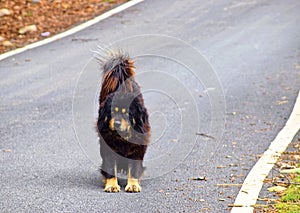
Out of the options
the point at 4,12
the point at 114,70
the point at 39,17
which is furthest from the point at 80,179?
the point at 4,12

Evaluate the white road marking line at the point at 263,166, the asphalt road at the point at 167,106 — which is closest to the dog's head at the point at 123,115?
the asphalt road at the point at 167,106

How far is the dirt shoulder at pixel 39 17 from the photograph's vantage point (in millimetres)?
15938

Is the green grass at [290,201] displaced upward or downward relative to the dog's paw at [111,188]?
upward

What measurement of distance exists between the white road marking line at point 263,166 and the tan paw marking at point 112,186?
117 cm

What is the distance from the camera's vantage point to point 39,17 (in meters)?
16.9

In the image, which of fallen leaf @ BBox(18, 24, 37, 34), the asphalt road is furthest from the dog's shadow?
fallen leaf @ BBox(18, 24, 37, 34)

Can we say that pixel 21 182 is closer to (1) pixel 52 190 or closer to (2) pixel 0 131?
(1) pixel 52 190

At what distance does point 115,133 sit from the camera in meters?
6.83

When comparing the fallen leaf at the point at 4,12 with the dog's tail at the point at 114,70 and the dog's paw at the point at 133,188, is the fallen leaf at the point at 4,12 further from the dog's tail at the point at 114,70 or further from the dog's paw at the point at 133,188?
the dog's paw at the point at 133,188

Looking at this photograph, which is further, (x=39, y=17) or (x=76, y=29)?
(x=39, y=17)

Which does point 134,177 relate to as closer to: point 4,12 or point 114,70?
point 114,70

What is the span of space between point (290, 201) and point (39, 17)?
11452 mm

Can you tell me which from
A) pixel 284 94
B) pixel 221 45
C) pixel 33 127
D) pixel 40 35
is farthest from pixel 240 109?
pixel 40 35

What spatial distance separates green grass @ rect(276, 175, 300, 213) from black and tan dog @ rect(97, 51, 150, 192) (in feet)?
4.59
